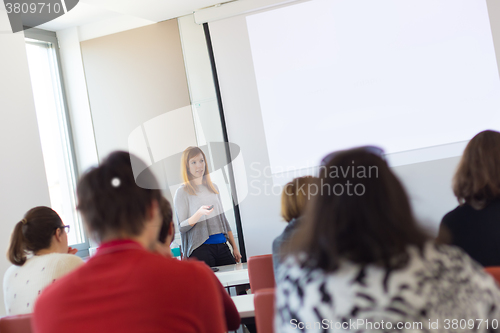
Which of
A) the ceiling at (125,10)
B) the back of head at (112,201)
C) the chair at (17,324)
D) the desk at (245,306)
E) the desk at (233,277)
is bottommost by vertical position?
the desk at (233,277)

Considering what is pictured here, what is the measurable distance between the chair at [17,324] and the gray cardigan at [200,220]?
69.6 inches

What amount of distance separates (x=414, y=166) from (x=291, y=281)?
10.4 ft

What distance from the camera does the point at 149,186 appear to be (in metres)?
1.16

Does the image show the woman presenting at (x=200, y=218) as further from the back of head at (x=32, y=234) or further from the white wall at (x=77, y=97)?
the white wall at (x=77, y=97)

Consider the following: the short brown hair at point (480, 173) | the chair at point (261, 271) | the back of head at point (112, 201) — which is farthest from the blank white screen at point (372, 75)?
the back of head at point (112, 201)

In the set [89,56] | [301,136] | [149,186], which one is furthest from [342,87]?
[149,186]

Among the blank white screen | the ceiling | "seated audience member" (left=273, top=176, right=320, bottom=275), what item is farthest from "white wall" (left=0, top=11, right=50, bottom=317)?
"seated audience member" (left=273, top=176, right=320, bottom=275)

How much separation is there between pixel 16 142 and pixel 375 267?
11.8 ft

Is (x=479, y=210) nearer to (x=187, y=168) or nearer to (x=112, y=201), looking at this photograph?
(x=112, y=201)

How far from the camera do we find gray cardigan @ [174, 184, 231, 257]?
139 inches

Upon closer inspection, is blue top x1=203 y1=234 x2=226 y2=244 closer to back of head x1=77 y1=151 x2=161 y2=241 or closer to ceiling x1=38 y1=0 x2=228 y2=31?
ceiling x1=38 y1=0 x2=228 y2=31

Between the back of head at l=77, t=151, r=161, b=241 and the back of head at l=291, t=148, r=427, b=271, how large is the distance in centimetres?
46

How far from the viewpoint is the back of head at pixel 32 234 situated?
215 centimetres

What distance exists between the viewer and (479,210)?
1.85 m
